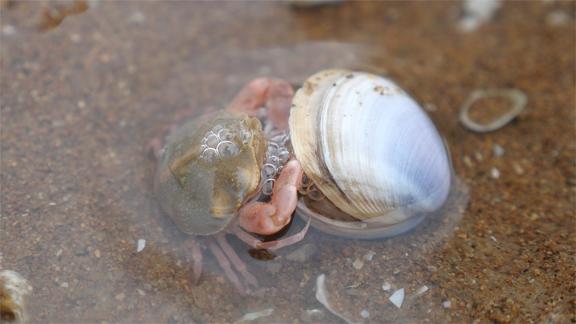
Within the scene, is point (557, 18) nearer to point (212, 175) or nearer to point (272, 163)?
point (272, 163)

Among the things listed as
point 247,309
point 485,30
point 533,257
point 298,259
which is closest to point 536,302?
point 533,257

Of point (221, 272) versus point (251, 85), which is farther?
point (251, 85)

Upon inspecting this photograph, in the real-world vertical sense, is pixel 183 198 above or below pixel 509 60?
below

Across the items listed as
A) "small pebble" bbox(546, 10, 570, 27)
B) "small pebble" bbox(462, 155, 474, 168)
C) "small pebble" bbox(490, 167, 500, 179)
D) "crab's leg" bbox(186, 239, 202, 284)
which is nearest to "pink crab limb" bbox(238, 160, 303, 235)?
"crab's leg" bbox(186, 239, 202, 284)

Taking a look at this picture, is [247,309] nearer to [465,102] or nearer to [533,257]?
[533,257]

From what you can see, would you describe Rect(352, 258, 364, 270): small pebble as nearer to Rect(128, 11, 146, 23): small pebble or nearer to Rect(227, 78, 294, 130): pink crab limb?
Rect(227, 78, 294, 130): pink crab limb
